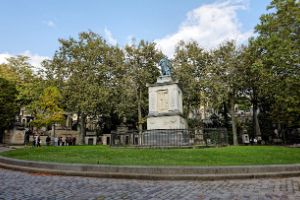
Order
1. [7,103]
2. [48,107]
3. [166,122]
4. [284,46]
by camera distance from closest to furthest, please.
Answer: [166,122], [284,46], [48,107], [7,103]

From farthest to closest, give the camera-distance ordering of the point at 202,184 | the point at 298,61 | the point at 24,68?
the point at 24,68 < the point at 298,61 < the point at 202,184

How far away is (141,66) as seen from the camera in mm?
45500

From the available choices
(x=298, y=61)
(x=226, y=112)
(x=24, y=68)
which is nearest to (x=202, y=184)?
(x=298, y=61)

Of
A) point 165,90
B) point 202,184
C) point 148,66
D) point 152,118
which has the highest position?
point 148,66

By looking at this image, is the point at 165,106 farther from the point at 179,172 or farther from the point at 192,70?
the point at 192,70

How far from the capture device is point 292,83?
85.4ft

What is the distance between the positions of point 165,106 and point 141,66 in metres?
23.6

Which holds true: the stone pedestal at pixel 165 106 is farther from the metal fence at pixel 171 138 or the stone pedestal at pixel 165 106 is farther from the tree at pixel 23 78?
the tree at pixel 23 78

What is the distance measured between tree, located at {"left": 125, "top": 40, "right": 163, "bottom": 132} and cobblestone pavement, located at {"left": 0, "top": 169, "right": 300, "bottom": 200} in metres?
34.6

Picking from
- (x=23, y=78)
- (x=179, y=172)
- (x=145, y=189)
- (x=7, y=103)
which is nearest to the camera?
(x=145, y=189)

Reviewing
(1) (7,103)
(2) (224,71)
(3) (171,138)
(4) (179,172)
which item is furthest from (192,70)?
(4) (179,172)

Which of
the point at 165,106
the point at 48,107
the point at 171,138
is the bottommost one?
the point at 171,138

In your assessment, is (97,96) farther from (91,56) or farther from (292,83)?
(292,83)

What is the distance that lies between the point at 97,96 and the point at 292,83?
85.6 ft
